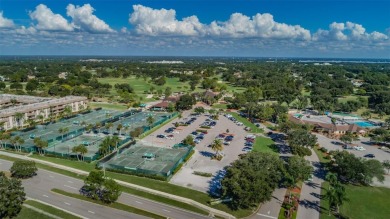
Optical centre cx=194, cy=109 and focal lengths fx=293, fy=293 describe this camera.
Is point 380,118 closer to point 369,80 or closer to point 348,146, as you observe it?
point 348,146

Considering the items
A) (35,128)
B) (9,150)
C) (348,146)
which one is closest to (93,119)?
(35,128)

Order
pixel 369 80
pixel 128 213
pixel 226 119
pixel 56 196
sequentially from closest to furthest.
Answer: pixel 128 213, pixel 56 196, pixel 226 119, pixel 369 80

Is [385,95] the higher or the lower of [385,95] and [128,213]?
the higher

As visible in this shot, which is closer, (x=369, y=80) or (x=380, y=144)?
(x=380, y=144)

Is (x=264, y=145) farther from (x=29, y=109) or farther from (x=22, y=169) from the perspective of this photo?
(x=29, y=109)

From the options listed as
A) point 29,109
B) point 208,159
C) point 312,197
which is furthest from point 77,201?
point 29,109

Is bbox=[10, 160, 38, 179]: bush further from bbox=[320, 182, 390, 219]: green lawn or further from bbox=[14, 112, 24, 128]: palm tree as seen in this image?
bbox=[320, 182, 390, 219]: green lawn
